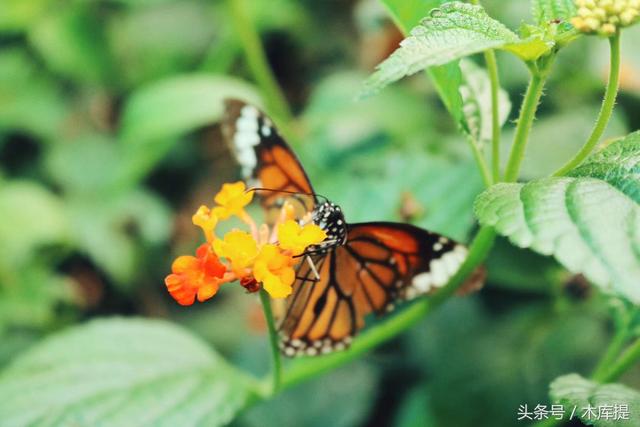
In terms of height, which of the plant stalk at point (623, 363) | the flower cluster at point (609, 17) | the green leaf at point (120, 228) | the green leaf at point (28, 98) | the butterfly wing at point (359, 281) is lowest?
the plant stalk at point (623, 363)

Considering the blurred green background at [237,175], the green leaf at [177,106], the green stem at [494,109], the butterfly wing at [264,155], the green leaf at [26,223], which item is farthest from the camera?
the green leaf at [26,223]

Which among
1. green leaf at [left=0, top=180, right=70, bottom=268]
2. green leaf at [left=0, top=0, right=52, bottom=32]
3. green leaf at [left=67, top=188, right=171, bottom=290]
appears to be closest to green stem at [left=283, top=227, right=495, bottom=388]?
green leaf at [left=67, top=188, right=171, bottom=290]

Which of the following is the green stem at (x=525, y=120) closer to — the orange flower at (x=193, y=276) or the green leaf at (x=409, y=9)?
the green leaf at (x=409, y=9)

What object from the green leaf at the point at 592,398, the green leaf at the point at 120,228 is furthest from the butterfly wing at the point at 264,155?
the green leaf at the point at 120,228

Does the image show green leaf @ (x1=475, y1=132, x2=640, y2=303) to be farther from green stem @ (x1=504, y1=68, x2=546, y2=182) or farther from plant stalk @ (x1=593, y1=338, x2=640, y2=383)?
plant stalk @ (x1=593, y1=338, x2=640, y2=383)

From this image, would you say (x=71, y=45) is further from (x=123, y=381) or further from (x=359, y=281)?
(x=359, y=281)

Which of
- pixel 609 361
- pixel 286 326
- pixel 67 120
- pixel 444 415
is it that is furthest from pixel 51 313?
pixel 609 361

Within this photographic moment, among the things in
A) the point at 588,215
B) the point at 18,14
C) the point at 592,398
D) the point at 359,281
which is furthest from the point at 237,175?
the point at 588,215

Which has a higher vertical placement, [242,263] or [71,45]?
[71,45]
